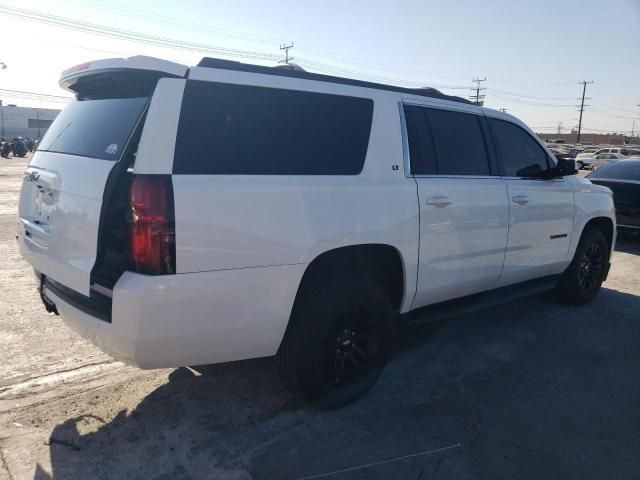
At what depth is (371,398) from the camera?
3482mm

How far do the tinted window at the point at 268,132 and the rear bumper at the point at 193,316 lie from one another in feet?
1.86

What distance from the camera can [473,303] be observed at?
4.22 metres

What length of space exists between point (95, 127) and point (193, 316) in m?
1.31

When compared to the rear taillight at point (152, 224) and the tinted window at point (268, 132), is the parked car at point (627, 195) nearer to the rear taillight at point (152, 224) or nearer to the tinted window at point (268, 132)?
the tinted window at point (268, 132)

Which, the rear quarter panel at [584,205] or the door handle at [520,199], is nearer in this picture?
the door handle at [520,199]

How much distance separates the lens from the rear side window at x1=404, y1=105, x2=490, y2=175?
12.1 ft

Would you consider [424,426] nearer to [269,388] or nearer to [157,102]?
[269,388]

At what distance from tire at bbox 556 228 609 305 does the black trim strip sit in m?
4.63

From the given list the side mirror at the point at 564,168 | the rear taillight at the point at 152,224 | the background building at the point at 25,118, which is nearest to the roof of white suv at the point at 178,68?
the rear taillight at the point at 152,224

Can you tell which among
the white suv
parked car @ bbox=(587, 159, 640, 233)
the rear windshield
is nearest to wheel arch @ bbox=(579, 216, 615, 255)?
the white suv

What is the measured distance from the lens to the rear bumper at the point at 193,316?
246 centimetres

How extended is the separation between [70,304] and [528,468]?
2.67 m

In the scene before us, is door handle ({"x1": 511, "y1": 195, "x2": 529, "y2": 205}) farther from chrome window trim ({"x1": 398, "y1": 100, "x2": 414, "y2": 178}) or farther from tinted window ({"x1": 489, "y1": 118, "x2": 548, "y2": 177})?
chrome window trim ({"x1": 398, "y1": 100, "x2": 414, "y2": 178})

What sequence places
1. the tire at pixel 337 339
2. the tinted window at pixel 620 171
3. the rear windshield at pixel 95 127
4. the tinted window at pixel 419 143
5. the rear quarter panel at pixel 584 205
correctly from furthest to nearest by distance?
1. the tinted window at pixel 620 171
2. the rear quarter panel at pixel 584 205
3. the tinted window at pixel 419 143
4. the tire at pixel 337 339
5. the rear windshield at pixel 95 127
